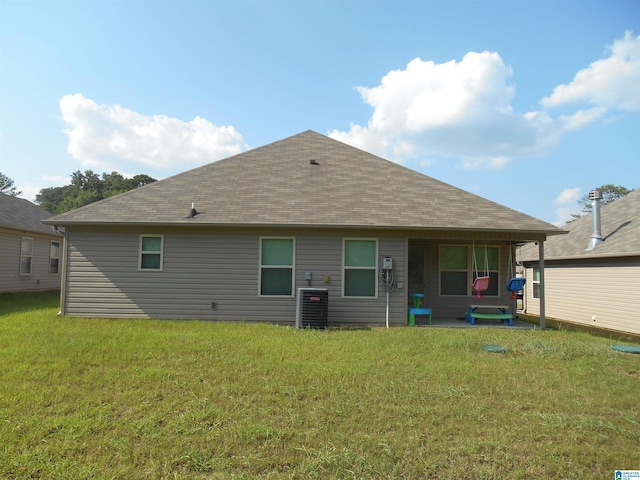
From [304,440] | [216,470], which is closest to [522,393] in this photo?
[304,440]

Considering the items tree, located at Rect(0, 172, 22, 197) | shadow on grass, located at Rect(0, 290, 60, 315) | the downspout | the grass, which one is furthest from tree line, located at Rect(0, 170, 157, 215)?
the grass

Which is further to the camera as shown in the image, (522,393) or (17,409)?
(522,393)

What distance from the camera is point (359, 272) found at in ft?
34.3

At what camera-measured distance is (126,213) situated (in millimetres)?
10539

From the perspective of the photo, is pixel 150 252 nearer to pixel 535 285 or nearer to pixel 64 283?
pixel 64 283

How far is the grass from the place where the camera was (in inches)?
136

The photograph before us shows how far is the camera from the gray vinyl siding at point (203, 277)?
33.9 ft

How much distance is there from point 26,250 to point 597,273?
67.8ft

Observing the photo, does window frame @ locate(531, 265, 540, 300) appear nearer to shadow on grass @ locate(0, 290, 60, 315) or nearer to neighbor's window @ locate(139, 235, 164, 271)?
neighbor's window @ locate(139, 235, 164, 271)

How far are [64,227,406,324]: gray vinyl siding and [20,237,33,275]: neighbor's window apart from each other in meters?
8.41

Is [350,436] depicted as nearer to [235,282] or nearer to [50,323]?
[235,282]

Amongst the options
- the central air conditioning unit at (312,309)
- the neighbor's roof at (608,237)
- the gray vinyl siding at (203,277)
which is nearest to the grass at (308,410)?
the central air conditioning unit at (312,309)

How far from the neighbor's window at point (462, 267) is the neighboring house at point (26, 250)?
13.7m

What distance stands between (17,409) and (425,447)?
13.2ft
